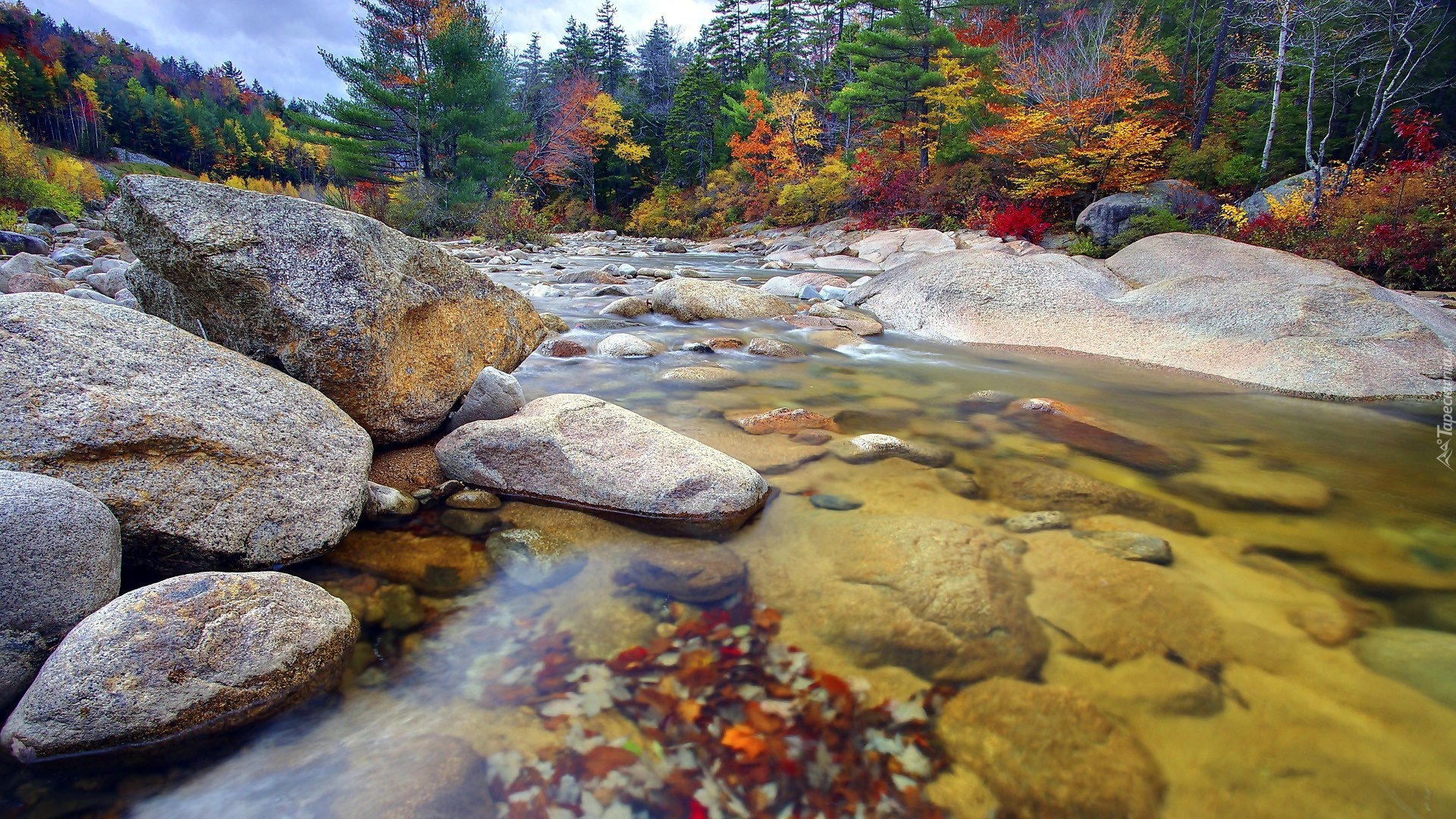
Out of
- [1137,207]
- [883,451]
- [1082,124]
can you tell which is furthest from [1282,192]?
[883,451]

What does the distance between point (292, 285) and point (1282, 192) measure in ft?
65.9

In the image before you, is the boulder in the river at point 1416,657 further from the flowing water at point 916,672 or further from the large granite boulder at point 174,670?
the large granite boulder at point 174,670

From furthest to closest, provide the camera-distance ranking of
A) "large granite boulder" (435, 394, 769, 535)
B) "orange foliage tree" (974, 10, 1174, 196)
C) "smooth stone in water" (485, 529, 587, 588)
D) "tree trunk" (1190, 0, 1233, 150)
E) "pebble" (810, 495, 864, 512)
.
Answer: "tree trunk" (1190, 0, 1233, 150)
"orange foliage tree" (974, 10, 1174, 196)
"pebble" (810, 495, 864, 512)
"large granite boulder" (435, 394, 769, 535)
"smooth stone in water" (485, 529, 587, 588)

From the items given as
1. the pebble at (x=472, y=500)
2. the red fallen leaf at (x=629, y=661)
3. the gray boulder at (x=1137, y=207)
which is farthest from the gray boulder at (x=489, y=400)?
the gray boulder at (x=1137, y=207)

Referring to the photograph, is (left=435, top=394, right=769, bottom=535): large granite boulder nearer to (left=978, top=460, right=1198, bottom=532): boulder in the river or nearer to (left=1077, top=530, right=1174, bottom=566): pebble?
(left=978, top=460, right=1198, bottom=532): boulder in the river

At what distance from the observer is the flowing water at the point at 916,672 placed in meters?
→ 1.76

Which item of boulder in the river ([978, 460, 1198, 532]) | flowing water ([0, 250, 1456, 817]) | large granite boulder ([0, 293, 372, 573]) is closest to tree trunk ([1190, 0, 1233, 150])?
flowing water ([0, 250, 1456, 817])

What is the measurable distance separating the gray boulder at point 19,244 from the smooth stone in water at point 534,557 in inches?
539

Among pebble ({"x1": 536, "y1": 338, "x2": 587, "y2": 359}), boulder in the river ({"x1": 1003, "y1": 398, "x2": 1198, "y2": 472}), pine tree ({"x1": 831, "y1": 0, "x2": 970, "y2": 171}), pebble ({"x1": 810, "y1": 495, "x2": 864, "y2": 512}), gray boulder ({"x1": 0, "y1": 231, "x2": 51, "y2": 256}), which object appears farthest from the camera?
pine tree ({"x1": 831, "y1": 0, "x2": 970, "y2": 171})

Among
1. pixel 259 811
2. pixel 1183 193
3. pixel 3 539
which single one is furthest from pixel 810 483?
pixel 1183 193

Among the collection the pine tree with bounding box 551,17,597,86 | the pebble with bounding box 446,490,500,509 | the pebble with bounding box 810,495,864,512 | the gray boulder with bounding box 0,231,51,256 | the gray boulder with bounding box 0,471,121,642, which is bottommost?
the pebble with bounding box 810,495,864,512

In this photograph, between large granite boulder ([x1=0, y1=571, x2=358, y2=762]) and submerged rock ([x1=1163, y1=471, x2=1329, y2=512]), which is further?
submerged rock ([x1=1163, y1=471, x2=1329, y2=512])

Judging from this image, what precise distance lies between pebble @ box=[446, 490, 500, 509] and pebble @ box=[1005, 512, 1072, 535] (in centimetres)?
277

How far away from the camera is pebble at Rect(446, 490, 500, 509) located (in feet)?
10.9
